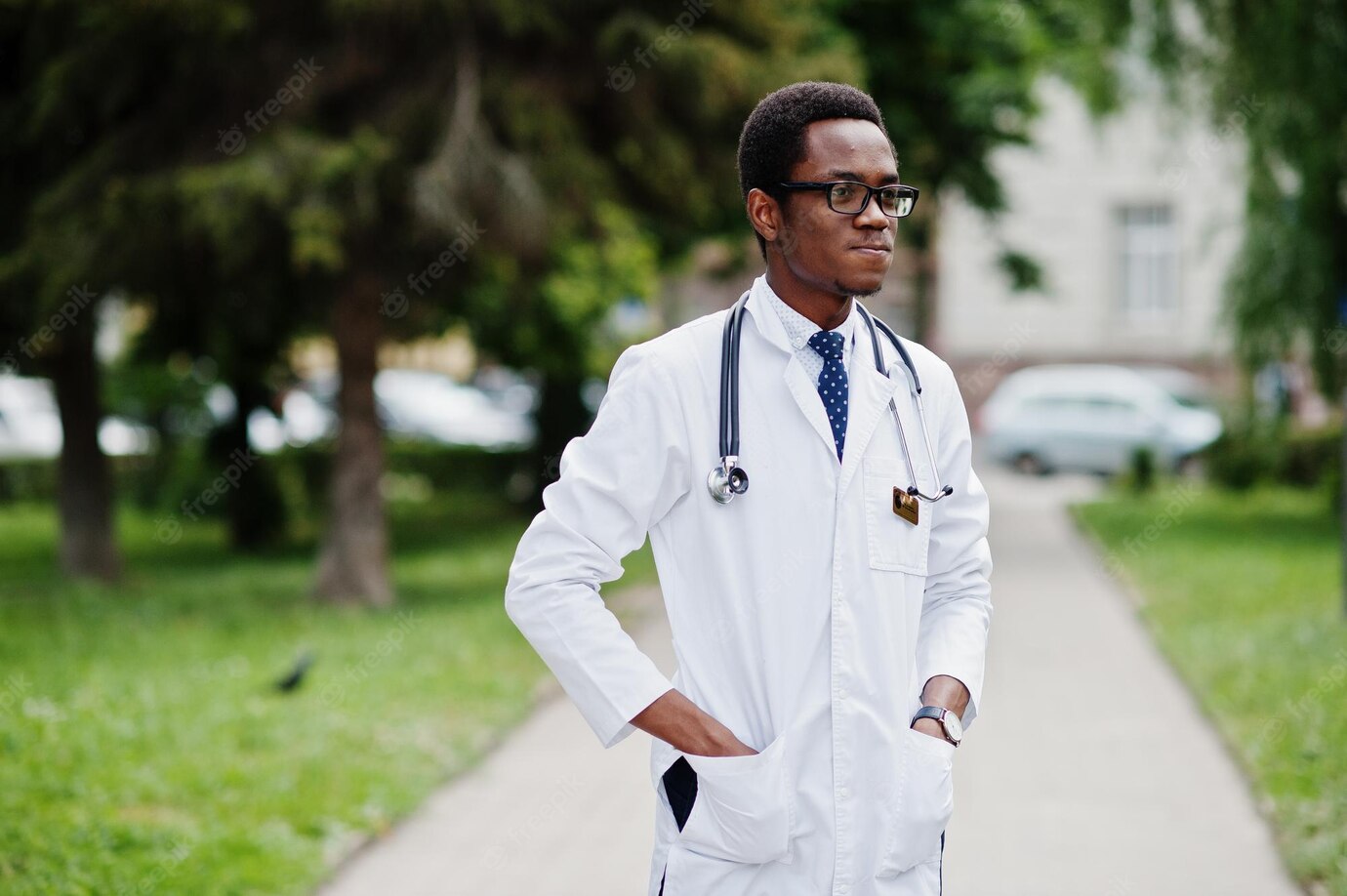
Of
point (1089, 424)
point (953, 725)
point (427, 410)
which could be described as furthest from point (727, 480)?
point (427, 410)

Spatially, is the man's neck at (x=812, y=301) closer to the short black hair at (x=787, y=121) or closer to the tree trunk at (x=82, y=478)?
the short black hair at (x=787, y=121)

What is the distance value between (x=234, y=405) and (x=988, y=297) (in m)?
19.6

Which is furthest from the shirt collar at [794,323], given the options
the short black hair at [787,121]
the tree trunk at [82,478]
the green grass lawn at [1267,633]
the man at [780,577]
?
the tree trunk at [82,478]

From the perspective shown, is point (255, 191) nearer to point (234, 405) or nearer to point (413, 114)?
point (413, 114)

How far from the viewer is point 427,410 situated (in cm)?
3459

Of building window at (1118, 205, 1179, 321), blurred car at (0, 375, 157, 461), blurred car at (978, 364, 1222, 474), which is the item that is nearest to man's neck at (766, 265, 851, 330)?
blurred car at (0, 375, 157, 461)

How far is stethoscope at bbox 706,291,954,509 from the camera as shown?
7.88 ft

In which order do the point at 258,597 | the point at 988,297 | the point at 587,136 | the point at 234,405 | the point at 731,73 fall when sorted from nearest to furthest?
the point at 731,73
the point at 587,136
the point at 258,597
the point at 234,405
the point at 988,297

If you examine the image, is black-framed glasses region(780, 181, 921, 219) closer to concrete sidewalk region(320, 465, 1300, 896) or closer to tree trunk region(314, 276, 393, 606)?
concrete sidewalk region(320, 465, 1300, 896)

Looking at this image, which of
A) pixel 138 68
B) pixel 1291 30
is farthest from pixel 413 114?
pixel 1291 30

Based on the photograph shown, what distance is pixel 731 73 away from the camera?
11.2 meters

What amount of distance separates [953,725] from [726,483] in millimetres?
572

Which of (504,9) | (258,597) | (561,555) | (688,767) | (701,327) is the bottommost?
(258,597)

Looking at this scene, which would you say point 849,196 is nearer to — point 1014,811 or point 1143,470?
point 1014,811
